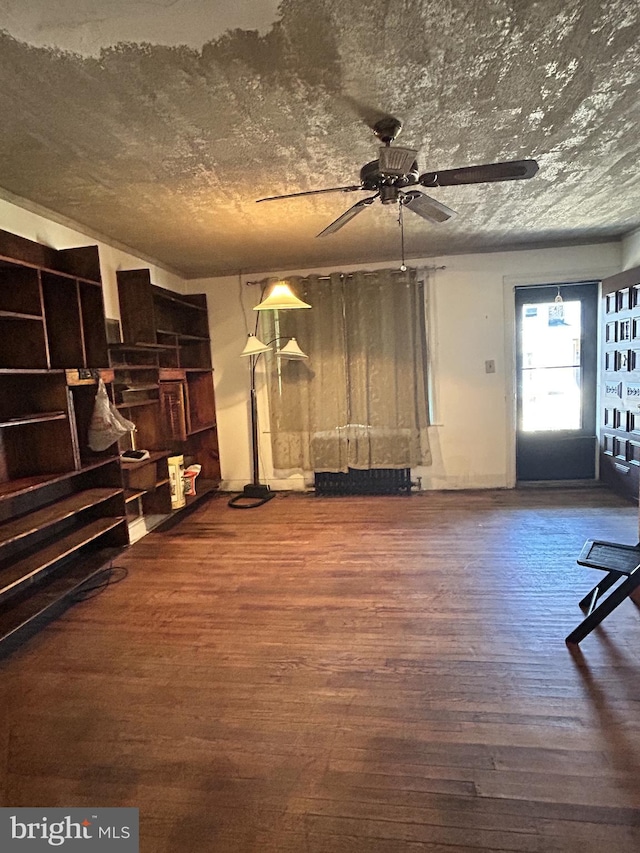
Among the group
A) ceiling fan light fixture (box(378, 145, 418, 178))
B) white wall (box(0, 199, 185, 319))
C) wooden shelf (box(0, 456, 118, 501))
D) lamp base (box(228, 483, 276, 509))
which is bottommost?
lamp base (box(228, 483, 276, 509))

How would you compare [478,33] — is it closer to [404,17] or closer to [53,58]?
[404,17]

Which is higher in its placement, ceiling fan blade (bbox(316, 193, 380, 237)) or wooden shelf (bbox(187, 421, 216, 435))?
ceiling fan blade (bbox(316, 193, 380, 237))

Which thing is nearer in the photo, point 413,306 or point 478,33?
point 478,33

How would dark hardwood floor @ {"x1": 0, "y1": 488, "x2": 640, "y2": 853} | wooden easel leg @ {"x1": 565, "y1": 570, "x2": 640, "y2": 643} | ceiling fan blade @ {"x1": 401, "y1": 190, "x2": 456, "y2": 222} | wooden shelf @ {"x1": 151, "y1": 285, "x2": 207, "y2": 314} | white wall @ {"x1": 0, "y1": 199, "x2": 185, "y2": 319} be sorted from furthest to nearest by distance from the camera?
1. wooden shelf @ {"x1": 151, "y1": 285, "x2": 207, "y2": 314}
2. white wall @ {"x1": 0, "y1": 199, "x2": 185, "y2": 319}
3. ceiling fan blade @ {"x1": 401, "y1": 190, "x2": 456, "y2": 222}
4. wooden easel leg @ {"x1": 565, "y1": 570, "x2": 640, "y2": 643}
5. dark hardwood floor @ {"x1": 0, "y1": 488, "x2": 640, "y2": 853}

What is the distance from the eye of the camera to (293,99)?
1890 millimetres

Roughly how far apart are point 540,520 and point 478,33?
3504 mm

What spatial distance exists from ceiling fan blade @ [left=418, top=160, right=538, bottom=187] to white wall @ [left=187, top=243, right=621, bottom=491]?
2.76 m

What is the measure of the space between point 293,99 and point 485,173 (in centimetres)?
90

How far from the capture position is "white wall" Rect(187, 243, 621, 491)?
4660 millimetres

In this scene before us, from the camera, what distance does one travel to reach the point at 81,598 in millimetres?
2947

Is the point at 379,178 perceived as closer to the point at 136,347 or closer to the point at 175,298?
the point at 136,347

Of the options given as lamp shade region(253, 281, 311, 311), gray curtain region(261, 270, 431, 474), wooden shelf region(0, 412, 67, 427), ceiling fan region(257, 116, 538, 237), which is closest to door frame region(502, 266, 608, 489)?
gray curtain region(261, 270, 431, 474)

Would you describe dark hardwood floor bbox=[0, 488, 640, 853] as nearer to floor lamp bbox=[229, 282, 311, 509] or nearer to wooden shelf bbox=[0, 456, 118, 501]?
wooden shelf bbox=[0, 456, 118, 501]

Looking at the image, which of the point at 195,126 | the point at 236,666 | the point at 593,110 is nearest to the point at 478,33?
the point at 593,110
